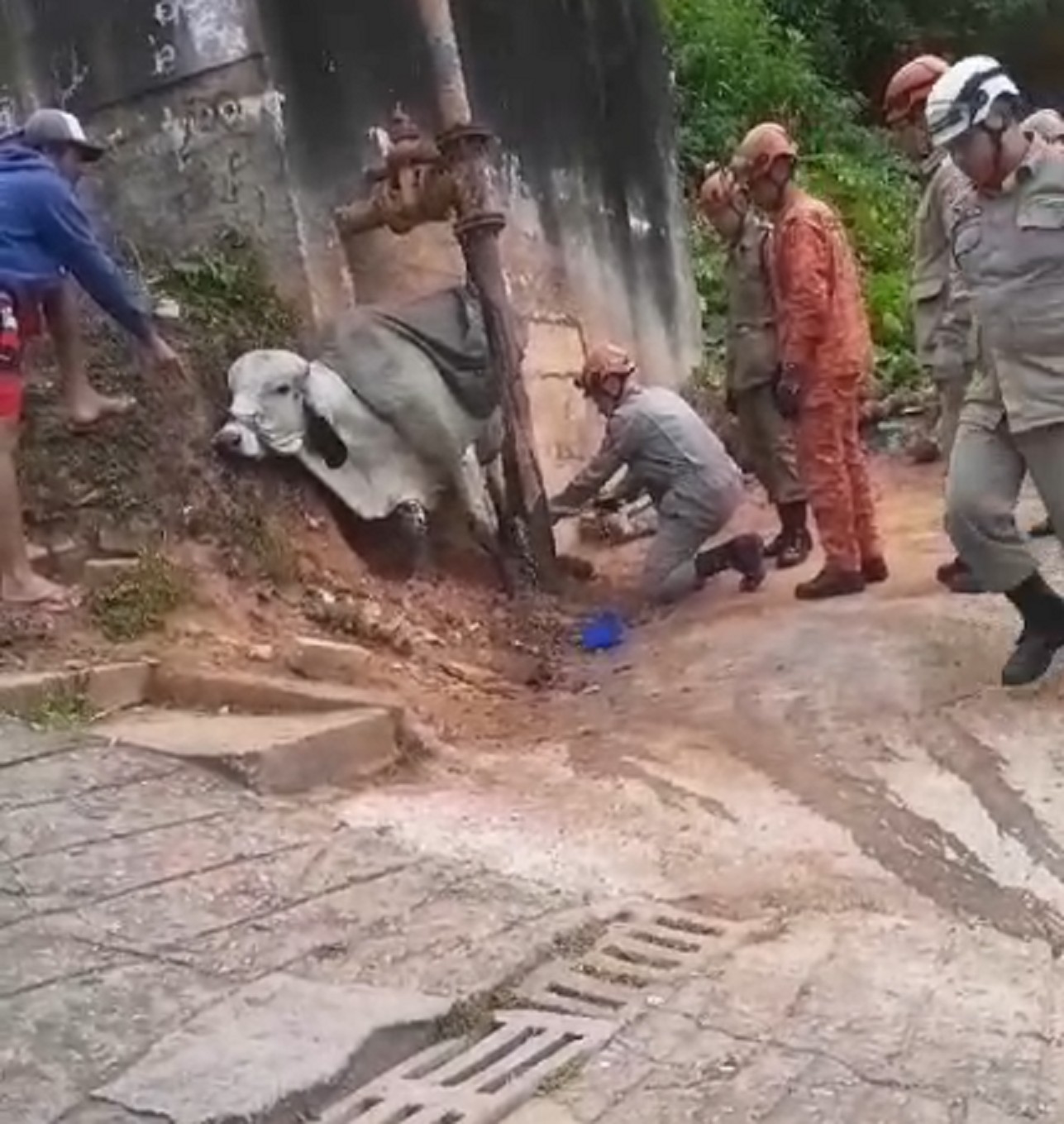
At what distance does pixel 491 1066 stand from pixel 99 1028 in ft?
2.10

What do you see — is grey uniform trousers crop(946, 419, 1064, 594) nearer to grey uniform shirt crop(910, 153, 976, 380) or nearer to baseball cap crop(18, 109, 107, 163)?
grey uniform shirt crop(910, 153, 976, 380)

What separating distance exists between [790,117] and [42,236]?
447 inches

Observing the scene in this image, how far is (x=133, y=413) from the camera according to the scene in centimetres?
659

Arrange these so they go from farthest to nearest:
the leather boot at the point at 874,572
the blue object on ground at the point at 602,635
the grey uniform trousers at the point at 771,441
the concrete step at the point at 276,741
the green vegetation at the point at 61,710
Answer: the grey uniform trousers at the point at 771,441, the leather boot at the point at 874,572, the blue object on ground at the point at 602,635, the green vegetation at the point at 61,710, the concrete step at the point at 276,741

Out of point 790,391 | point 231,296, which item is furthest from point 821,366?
point 231,296

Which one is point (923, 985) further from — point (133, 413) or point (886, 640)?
point (133, 413)

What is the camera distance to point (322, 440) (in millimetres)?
6938

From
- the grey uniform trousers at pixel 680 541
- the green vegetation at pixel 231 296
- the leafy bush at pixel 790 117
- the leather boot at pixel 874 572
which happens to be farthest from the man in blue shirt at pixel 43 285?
the leafy bush at pixel 790 117

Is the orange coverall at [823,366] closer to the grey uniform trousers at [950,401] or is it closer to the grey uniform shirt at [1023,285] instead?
the grey uniform trousers at [950,401]

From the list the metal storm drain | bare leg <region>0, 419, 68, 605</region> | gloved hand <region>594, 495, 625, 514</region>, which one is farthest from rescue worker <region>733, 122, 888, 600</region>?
the metal storm drain

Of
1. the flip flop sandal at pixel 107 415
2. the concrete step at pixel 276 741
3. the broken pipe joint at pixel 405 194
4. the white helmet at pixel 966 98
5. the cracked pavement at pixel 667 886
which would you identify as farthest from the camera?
the broken pipe joint at pixel 405 194

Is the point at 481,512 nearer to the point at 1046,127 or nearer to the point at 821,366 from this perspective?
the point at 821,366

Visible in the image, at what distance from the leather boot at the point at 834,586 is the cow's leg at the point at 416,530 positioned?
1408 millimetres

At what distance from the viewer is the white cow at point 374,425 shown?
22.2ft
